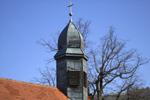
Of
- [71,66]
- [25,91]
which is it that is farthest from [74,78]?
[25,91]

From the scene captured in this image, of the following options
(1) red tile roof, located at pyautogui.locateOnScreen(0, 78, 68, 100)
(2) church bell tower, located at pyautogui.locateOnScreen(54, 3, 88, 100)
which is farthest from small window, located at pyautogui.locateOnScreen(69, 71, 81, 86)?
(1) red tile roof, located at pyautogui.locateOnScreen(0, 78, 68, 100)

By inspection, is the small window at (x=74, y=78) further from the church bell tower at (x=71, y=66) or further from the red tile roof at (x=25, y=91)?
the red tile roof at (x=25, y=91)

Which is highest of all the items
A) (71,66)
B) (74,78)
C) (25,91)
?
(71,66)

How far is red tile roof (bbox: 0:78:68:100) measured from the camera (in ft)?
52.7

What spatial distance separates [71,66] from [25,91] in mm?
4376

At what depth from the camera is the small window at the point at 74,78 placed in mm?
20406

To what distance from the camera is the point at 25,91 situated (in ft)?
57.3

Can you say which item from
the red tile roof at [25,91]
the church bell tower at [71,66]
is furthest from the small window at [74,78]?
the red tile roof at [25,91]

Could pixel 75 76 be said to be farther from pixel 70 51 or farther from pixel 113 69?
pixel 113 69

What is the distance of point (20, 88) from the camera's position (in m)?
17.5

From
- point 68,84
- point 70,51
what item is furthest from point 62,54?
point 68,84

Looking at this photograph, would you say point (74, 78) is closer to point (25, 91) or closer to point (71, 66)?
point (71, 66)

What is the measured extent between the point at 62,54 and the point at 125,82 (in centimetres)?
813

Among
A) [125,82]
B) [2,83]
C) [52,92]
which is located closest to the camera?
[2,83]
